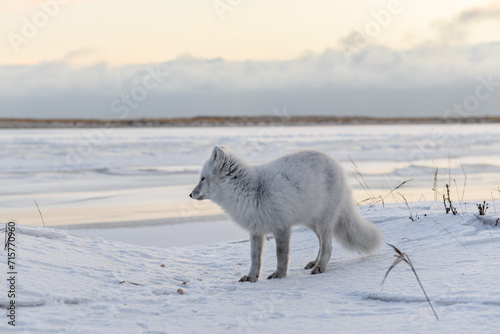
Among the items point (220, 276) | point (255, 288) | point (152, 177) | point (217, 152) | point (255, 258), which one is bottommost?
point (152, 177)

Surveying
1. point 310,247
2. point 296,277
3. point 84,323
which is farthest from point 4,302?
point 310,247

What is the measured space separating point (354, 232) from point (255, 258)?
95 cm

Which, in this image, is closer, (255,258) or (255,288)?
(255,288)

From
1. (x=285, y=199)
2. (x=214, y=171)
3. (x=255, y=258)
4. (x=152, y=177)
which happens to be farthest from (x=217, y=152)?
(x=152, y=177)

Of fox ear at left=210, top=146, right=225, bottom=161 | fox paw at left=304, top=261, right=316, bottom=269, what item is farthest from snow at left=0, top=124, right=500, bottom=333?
fox ear at left=210, top=146, right=225, bottom=161

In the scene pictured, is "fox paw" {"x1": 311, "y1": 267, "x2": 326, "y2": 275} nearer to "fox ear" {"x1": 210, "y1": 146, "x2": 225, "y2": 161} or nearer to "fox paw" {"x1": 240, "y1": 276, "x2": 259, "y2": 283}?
"fox paw" {"x1": 240, "y1": 276, "x2": 259, "y2": 283}

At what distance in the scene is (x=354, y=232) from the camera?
5.14 meters

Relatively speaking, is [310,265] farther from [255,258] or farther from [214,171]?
[214,171]

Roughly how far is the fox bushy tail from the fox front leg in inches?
30.2

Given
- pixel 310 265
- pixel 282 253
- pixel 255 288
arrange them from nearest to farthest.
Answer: pixel 255 288
pixel 282 253
pixel 310 265

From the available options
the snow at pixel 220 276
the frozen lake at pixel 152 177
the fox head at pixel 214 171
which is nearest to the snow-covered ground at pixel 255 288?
the snow at pixel 220 276

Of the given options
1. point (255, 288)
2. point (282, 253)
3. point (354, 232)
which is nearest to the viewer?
point (255, 288)

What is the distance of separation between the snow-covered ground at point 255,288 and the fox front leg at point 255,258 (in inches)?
5.9

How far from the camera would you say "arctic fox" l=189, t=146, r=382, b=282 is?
4875 millimetres
